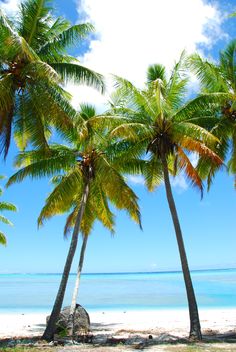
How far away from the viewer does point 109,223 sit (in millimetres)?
22031

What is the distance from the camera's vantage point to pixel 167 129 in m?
17.0

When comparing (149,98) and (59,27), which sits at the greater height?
(59,27)

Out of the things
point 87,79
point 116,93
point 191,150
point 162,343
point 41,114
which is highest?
point 116,93

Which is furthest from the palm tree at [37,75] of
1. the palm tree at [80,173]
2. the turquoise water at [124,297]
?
the turquoise water at [124,297]

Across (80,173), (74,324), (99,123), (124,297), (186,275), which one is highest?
(99,123)

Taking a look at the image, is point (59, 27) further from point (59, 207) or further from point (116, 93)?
point (59, 207)

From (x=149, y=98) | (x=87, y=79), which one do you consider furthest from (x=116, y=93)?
(x=87, y=79)

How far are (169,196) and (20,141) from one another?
259 inches

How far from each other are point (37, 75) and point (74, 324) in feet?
32.9

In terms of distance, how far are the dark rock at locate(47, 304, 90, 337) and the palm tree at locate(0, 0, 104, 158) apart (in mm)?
7236

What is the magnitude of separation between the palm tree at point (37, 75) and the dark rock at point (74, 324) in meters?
7.24

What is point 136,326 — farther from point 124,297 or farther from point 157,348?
point 124,297

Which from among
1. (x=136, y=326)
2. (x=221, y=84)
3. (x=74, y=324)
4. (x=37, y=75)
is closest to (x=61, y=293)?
(x=74, y=324)

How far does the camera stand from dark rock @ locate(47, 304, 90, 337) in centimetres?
1761
